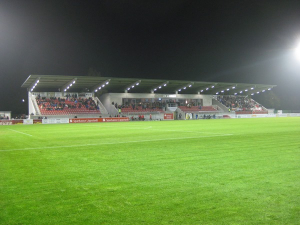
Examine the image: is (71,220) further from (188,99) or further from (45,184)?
(188,99)

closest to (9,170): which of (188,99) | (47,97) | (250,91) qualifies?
(47,97)

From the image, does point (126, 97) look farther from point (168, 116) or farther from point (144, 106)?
point (168, 116)

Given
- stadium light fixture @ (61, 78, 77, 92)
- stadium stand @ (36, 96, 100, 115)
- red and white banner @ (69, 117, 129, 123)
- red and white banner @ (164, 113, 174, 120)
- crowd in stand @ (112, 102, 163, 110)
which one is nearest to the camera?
red and white banner @ (69, 117, 129, 123)

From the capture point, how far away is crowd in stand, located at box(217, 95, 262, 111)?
72250 mm

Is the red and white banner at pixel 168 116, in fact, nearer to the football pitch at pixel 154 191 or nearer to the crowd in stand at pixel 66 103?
the crowd in stand at pixel 66 103

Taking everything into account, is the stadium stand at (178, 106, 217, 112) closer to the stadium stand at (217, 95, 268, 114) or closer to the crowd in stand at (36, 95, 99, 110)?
the stadium stand at (217, 95, 268, 114)

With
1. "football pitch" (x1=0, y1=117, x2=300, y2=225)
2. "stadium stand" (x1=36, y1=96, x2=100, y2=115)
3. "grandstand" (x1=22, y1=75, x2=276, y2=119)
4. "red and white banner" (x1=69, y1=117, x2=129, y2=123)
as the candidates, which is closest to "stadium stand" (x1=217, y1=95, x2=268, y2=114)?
"grandstand" (x1=22, y1=75, x2=276, y2=119)

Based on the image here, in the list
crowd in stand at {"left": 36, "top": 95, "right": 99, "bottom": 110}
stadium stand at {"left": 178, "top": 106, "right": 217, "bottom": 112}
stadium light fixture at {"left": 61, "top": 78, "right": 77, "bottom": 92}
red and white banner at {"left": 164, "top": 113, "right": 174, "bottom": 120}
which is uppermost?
stadium light fixture at {"left": 61, "top": 78, "right": 77, "bottom": 92}

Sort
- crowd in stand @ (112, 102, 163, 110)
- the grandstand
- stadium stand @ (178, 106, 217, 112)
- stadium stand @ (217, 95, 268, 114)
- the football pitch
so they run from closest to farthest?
the football pitch
the grandstand
crowd in stand @ (112, 102, 163, 110)
stadium stand @ (178, 106, 217, 112)
stadium stand @ (217, 95, 268, 114)

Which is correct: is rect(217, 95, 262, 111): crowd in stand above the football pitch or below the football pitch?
above

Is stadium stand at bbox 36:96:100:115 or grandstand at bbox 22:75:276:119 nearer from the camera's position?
stadium stand at bbox 36:96:100:115

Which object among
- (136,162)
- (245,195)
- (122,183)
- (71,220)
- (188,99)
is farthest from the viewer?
(188,99)

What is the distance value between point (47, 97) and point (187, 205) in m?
55.4

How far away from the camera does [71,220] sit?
12.7 ft
